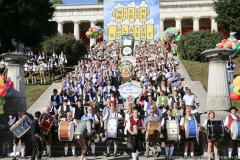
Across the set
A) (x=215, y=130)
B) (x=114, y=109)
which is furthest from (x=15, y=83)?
(x=215, y=130)

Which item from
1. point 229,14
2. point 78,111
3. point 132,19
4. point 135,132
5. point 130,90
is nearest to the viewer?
point 135,132

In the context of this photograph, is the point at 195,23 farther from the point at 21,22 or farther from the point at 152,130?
the point at 152,130

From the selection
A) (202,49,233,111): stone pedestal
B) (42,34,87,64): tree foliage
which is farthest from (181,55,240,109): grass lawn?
(202,49,233,111): stone pedestal

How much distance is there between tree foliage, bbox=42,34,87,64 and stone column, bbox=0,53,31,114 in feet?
67.0

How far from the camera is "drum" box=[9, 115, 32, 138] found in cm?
1166

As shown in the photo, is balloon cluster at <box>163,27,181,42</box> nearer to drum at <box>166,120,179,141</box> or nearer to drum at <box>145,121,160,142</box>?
drum at <box>166,120,179,141</box>

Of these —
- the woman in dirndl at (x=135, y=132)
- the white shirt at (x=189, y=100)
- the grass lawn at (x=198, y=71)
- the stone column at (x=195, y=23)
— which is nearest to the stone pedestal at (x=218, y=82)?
the white shirt at (x=189, y=100)

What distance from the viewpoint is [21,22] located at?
32.0 m

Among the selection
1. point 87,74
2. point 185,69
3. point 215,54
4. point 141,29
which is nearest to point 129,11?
point 141,29

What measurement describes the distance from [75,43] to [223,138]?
23951mm

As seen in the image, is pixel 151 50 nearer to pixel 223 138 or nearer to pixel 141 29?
pixel 141 29

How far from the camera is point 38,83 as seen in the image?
80.5 feet

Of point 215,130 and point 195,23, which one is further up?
point 195,23

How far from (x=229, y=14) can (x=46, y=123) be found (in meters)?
30.2
